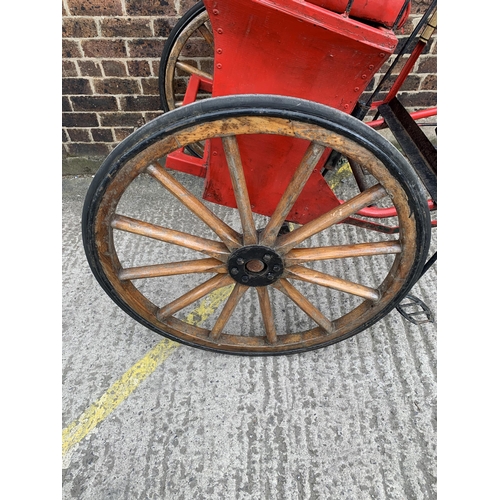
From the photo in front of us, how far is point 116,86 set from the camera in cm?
256

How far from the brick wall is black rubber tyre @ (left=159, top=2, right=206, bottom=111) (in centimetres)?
21

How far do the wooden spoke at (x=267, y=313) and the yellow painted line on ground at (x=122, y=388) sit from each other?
1.42 ft

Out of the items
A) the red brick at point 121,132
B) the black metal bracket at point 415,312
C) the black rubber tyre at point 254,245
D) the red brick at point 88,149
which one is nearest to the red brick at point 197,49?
the red brick at point 121,132

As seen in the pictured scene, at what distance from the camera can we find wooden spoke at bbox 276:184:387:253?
130 cm

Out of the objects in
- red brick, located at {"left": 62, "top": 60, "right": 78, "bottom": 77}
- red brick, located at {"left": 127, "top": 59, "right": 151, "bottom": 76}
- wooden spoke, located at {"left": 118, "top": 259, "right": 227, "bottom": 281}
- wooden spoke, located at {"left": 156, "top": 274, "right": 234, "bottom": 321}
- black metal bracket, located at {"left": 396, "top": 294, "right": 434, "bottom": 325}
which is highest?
red brick, located at {"left": 62, "top": 60, "right": 78, "bottom": 77}

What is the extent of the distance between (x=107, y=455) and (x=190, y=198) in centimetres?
105

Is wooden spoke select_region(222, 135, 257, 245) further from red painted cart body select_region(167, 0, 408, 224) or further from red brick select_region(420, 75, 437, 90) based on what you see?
red brick select_region(420, 75, 437, 90)

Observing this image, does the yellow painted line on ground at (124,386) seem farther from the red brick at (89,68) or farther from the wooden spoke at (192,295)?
the red brick at (89,68)

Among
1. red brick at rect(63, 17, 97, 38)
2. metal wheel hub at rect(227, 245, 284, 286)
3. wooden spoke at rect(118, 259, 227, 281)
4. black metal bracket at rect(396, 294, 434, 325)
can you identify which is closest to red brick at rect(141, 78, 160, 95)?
red brick at rect(63, 17, 97, 38)

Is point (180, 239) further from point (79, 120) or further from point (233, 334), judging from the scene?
point (79, 120)

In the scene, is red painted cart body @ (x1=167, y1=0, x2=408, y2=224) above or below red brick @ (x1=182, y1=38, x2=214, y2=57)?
below

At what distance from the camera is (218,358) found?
1.87 metres

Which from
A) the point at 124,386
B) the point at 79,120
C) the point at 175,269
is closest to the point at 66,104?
the point at 79,120

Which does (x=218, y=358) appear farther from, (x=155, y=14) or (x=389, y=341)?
(x=155, y=14)
